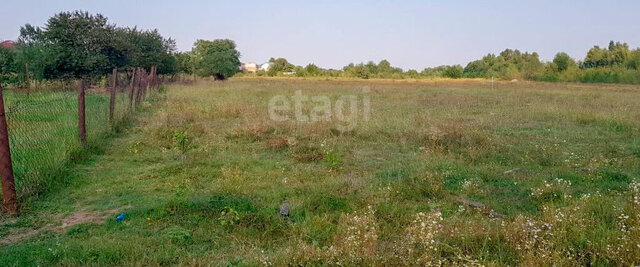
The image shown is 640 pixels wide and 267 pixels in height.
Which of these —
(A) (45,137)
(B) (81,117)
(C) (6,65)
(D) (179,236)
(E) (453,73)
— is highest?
(E) (453,73)

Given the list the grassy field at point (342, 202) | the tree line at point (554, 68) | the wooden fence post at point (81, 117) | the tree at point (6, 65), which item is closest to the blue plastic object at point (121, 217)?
the grassy field at point (342, 202)

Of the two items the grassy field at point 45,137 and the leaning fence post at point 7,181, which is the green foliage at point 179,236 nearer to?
the leaning fence post at point 7,181

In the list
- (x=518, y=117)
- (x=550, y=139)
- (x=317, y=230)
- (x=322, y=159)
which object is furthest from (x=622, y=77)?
(x=317, y=230)

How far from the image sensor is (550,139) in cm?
897

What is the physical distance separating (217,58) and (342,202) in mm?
55831

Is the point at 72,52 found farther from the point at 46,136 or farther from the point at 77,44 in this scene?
the point at 46,136

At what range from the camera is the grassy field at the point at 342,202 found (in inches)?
134

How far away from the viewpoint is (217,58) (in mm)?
57656

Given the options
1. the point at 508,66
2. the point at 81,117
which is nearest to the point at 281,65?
the point at 508,66

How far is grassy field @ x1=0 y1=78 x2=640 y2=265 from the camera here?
3.40 m

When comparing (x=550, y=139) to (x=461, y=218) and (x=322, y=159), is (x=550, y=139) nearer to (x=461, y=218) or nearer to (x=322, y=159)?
(x=322, y=159)

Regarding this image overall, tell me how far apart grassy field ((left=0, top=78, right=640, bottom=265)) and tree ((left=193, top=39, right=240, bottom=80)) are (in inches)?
1962

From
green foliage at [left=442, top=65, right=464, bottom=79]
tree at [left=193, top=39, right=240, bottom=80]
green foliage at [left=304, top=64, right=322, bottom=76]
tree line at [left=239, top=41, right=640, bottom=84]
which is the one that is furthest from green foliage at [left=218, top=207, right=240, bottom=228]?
green foliage at [left=442, top=65, right=464, bottom=79]

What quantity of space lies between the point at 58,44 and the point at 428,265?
25.4 metres
